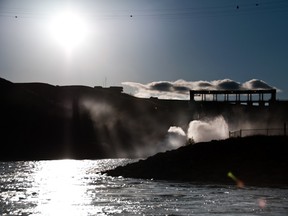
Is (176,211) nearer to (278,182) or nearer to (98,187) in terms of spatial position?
(98,187)

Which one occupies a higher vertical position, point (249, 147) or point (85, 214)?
point (249, 147)

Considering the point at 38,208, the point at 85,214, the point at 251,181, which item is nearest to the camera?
the point at 85,214

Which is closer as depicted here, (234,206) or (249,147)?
(234,206)

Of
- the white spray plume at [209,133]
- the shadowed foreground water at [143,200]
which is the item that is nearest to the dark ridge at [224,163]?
the shadowed foreground water at [143,200]

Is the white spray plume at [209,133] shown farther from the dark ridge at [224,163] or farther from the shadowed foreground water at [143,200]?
the shadowed foreground water at [143,200]

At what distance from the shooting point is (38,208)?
4850 cm

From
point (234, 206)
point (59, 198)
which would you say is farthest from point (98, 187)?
point (234, 206)

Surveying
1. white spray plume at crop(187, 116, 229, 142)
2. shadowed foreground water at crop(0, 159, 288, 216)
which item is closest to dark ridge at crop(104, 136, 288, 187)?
shadowed foreground water at crop(0, 159, 288, 216)

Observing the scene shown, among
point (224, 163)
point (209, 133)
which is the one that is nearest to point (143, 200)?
point (224, 163)

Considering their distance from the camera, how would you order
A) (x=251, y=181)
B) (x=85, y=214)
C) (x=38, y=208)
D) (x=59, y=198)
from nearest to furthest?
(x=85, y=214), (x=38, y=208), (x=59, y=198), (x=251, y=181)

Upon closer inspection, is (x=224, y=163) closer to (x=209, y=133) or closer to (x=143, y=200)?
(x=143, y=200)

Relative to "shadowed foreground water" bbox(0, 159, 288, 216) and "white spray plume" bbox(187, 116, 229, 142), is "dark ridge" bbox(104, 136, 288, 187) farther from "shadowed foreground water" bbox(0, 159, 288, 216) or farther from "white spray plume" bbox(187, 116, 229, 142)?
"white spray plume" bbox(187, 116, 229, 142)

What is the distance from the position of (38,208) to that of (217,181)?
3318 cm

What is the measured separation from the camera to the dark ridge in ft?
249
